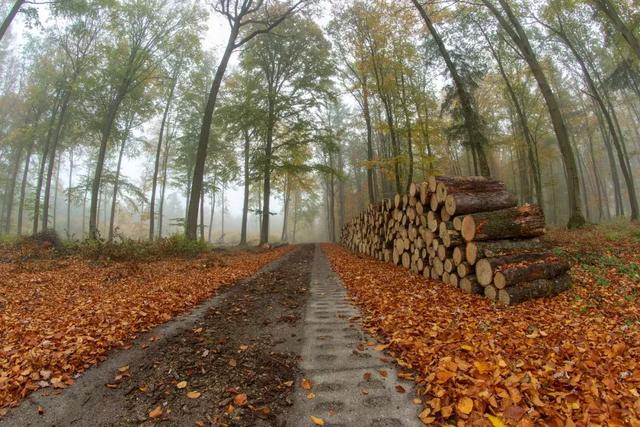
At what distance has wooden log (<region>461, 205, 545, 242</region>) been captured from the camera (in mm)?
5383

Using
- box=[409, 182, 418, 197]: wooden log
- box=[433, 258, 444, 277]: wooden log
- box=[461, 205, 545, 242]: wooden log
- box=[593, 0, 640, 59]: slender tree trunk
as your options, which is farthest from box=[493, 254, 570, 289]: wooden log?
box=[593, 0, 640, 59]: slender tree trunk

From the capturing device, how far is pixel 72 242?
1181cm

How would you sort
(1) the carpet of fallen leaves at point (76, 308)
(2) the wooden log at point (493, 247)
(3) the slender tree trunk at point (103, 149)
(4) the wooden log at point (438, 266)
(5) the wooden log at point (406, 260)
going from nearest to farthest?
(1) the carpet of fallen leaves at point (76, 308) → (2) the wooden log at point (493, 247) → (4) the wooden log at point (438, 266) → (5) the wooden log at point (406, 260) → (3) the slender tree trunk at point (103, 149)

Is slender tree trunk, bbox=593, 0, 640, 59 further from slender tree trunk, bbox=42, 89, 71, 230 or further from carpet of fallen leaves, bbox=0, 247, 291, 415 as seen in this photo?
slender tree trunk, bbox=42, 89, 71, 230

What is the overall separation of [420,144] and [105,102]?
17.7m

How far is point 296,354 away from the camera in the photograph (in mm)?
3391

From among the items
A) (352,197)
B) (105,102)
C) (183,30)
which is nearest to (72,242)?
(105,102)

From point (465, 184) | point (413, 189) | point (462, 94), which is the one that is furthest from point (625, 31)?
point (413, 189)

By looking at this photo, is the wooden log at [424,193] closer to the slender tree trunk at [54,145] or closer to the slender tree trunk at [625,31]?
the slender tree trunk at [625,31]

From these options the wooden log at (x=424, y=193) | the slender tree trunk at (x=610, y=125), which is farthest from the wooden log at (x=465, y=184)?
the slender tree trunk at (x=610, y=125)

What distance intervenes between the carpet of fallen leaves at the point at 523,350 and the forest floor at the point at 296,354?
0.01 metres

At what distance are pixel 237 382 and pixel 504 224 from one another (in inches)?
201

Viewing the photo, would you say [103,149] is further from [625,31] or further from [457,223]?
[625,31]

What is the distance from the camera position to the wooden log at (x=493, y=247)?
17.0ft
